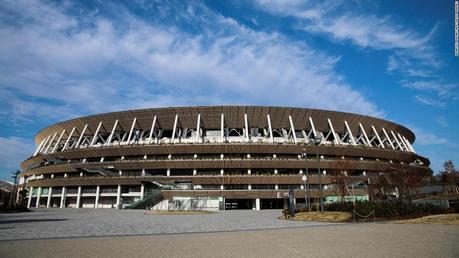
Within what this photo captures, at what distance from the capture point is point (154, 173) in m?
58.8

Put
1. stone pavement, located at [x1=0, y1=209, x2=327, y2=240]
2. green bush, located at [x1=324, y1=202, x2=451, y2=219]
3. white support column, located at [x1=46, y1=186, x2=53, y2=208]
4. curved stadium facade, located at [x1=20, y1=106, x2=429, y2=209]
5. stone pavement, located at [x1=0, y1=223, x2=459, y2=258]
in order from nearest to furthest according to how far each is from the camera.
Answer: stone pavement, located at [x1=0, y1=223, x2=459, y2=258] < stone pavement, located at [x1=0, y1=209, x2=327, y2=240] < green bush, located at [x1=324, y1=202, x2=451, y2=219] < curved stadium facade, located at [x1=20, y1=106, x2=429, y2=209] < white support column, located at [x1=46, y1=186, x2=53, y2=208]

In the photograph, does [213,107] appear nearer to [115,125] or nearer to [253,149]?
[253,149]

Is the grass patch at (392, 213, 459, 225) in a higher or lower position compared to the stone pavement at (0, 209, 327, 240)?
higher

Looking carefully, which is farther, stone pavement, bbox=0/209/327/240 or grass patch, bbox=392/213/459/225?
grass patch, bbox=392/213/459/225

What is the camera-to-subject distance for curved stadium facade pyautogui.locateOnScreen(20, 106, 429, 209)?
53688mm

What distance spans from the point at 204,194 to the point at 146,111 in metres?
21.8

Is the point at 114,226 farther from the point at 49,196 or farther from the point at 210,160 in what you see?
the point at 49,196

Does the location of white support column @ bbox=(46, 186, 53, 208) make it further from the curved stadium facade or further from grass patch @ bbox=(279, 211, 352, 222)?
grass patch @ bbox=(279, 211, 352, 222)

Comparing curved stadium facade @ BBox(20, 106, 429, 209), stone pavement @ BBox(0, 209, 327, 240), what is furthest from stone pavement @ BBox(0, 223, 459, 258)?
curved stadium facade @ BBox(20, 106, 429, 209)

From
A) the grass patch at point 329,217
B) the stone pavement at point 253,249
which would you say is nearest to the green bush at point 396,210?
the grass patch at point 329,217

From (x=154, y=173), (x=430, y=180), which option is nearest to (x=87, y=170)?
(x=154, y=173)

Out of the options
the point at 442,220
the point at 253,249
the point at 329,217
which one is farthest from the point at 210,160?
the point at 253,249

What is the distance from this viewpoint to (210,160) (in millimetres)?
53062

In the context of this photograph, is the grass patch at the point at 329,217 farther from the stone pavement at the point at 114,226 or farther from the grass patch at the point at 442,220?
the grass patch at the point at 442,220
